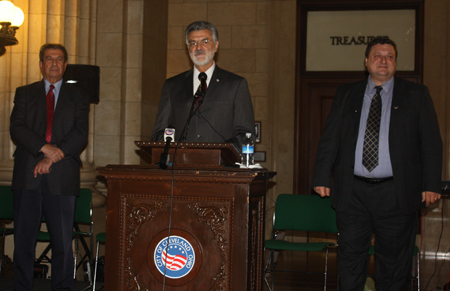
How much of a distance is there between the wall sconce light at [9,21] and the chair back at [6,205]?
1.59m

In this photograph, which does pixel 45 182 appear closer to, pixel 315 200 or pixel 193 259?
pixel 193 259

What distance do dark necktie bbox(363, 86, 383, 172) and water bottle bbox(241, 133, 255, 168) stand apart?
87 centimetres

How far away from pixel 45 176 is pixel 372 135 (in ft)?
8.45

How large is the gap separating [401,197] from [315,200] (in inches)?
67.2

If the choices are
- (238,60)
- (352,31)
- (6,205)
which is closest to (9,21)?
(6,205)

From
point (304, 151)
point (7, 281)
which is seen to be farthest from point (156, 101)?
point (7, 281)

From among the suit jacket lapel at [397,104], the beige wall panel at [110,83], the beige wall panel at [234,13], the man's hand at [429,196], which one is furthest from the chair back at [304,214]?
the beige wall panel at [234,13]

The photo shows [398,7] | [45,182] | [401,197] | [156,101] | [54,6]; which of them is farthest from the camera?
[398,7]

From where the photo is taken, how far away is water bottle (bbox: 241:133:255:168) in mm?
3043

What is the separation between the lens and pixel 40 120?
4.07 metres

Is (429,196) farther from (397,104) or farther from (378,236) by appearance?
(397,104)

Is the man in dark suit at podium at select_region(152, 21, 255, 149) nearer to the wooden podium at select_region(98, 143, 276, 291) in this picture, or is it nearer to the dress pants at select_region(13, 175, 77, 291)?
the wooden podium at select_region(98, 143, 276, 291)

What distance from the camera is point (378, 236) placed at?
137 inches

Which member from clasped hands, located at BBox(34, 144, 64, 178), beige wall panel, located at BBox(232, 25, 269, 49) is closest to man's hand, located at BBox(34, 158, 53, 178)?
clasped hands, located at BBox(34, 144, 64, 178)
